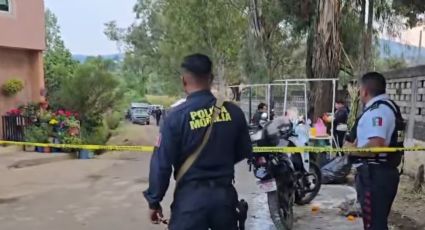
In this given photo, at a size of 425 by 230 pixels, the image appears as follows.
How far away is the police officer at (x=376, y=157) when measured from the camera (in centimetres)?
380

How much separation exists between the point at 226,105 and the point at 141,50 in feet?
158

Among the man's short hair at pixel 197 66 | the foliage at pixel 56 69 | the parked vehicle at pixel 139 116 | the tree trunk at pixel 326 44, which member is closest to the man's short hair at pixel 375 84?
the man's short hair at pixel 197 66

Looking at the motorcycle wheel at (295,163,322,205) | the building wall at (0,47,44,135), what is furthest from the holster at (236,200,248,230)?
the building wall at (0,47,44,135)

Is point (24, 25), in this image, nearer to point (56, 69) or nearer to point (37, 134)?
point (37, 134)

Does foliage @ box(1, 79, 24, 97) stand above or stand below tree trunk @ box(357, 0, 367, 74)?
below

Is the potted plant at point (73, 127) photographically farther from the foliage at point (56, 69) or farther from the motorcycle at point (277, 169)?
the motorcycle at point (277, 169)

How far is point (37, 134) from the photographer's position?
13031mm

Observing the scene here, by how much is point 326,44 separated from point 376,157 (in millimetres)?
6004

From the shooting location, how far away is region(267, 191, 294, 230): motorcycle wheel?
5.36 metres

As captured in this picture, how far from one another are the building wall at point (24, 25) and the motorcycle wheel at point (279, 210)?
1030cm

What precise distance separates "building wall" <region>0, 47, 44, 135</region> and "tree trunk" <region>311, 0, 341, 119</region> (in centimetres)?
837

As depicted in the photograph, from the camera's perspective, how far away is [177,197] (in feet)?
9.87

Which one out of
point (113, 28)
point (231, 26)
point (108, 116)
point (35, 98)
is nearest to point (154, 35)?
point (113, 28)

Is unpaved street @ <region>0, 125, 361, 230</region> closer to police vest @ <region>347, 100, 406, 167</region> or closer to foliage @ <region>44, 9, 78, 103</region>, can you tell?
police vest @ <region>347, 100, 406, 167</region>
